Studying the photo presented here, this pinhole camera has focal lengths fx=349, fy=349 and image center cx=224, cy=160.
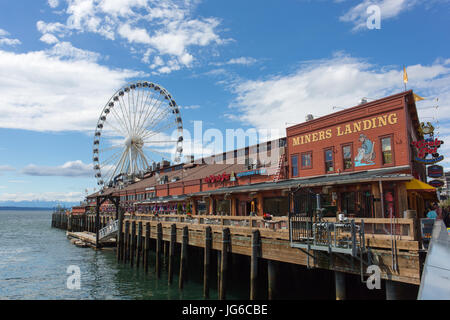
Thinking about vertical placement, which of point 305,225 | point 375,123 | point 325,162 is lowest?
point 305,225

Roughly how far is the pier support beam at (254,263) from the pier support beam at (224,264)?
2.13 metres

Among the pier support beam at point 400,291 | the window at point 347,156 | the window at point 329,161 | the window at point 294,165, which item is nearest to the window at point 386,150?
the window at point 347,156

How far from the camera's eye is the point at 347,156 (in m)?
25.2

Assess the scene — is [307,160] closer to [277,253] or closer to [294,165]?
[294,165]

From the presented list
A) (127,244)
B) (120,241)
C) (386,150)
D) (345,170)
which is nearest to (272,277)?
(345,170)

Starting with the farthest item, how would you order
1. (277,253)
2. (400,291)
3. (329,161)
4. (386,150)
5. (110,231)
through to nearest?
1. (110,231)
2. (329,161)
3. (386,150)
4. (277,253)
5. (400,291)

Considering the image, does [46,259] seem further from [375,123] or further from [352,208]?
[375,123]

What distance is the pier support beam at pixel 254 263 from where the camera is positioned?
16609mm

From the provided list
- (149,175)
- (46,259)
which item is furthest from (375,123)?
(149,175)

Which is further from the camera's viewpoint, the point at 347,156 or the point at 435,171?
the point at 435,171

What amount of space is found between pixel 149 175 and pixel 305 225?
65680mm

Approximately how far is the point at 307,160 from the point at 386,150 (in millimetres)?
6744
